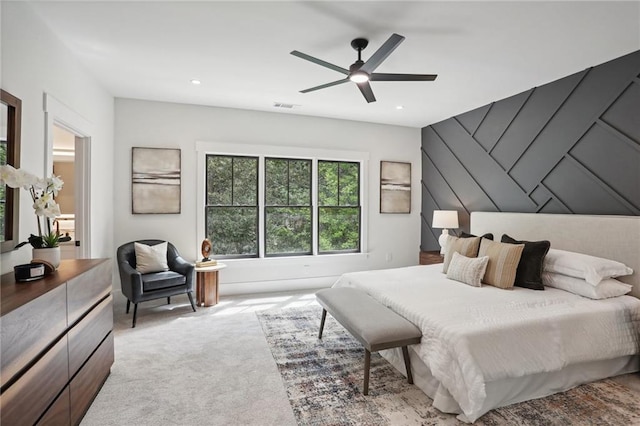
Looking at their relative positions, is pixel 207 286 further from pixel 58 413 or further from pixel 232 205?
pixel 58 413

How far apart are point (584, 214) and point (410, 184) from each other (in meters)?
2.75

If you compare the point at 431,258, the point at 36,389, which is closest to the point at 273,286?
the point at 431,258

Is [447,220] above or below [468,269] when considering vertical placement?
above

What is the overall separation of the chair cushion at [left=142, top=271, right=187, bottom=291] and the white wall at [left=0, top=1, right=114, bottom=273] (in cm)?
67

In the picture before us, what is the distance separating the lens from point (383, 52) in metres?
2.24

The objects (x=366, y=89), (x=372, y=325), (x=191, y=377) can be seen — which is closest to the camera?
(x=372, y=325)

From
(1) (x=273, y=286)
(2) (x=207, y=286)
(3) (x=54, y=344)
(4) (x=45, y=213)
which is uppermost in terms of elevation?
(4) (x=45, y=213)

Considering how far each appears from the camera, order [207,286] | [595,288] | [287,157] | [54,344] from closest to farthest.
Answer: [54,344] → [595,288] → [207,286] → [287,157]

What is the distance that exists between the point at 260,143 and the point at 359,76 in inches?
102

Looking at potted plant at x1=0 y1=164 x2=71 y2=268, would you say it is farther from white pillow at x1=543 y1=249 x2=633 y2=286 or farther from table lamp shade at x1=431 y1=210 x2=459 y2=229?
table lamp shade at x1=431 y1=210 x2=459 y2=229

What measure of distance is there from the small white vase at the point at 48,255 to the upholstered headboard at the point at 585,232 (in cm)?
430

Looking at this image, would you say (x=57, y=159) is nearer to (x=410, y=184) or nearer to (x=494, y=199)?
(x=410, y=184)

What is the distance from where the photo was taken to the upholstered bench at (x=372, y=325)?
2.22 metres

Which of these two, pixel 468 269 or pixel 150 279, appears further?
pixel 150 279
